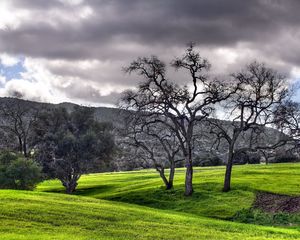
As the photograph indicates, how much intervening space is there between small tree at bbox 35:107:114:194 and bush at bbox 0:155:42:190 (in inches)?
283

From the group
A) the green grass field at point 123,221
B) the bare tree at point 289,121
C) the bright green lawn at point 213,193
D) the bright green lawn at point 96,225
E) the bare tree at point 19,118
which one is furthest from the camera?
the bare tree at point 19,118

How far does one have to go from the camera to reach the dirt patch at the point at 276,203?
47944 millimetres

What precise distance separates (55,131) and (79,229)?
159 feet

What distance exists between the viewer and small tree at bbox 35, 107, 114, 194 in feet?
235

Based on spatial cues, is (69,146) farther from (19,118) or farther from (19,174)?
(19,118)

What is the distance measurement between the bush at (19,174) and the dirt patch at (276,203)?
3014 centimetres

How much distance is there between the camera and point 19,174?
6231cm

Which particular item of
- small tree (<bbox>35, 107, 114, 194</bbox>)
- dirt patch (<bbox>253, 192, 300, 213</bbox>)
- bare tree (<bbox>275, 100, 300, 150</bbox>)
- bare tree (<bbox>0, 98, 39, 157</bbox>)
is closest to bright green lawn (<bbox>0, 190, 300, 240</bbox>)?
dirt patch (<bbox>253, 192, 300, 213</bbox>)

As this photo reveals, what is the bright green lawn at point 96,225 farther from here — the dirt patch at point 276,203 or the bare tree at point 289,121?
the bare tree at point 289,121

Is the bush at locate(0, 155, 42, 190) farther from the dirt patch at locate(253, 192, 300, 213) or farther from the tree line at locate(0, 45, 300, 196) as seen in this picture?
the dirt patch at locate(253, 192, 300, 213)

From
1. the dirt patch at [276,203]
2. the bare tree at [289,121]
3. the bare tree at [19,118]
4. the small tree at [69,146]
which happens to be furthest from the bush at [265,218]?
the bare tree at [19,118]

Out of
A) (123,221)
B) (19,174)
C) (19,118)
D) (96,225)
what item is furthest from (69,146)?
(96,225)

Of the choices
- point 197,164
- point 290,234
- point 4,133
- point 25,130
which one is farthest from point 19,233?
point 197,164

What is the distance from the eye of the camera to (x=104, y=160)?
248ft
